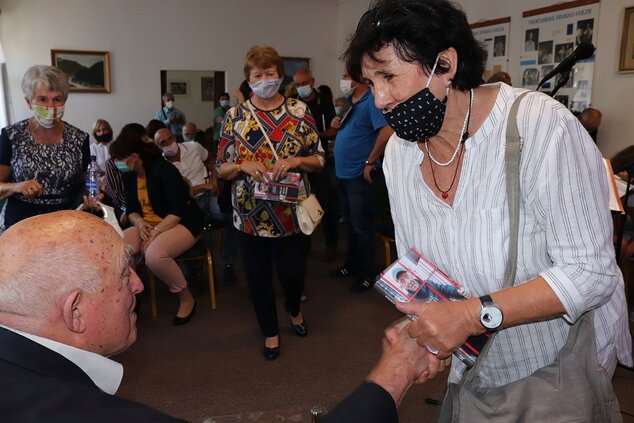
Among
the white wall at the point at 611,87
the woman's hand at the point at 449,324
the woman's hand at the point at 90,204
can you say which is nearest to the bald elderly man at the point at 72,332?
the woman's hand at the point at 449,324

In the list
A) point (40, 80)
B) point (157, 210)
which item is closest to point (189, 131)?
point (157, 210)

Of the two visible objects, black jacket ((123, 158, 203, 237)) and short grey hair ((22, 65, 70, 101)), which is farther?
black jacket ((123, 158, 203, 237))

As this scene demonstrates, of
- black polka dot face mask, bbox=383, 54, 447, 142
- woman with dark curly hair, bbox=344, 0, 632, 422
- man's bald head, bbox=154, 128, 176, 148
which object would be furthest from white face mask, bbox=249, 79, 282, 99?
man's bald head, bbox=154, 128, 176, 148

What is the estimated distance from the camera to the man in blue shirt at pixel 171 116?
8.24 metres

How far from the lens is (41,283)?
1037 millimetres

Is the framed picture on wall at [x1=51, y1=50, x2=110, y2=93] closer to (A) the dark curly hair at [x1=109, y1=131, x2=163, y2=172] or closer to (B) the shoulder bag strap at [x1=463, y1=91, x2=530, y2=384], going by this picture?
(A) the dark curly hair at [x1=109, y1=131, x2=163, y2=172]

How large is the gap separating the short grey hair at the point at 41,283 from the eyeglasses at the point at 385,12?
0.88 m

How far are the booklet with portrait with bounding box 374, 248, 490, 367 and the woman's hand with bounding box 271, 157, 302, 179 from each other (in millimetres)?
1679

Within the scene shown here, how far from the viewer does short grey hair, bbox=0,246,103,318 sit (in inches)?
40.5

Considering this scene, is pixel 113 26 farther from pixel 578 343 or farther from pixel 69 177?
pixel 578 343

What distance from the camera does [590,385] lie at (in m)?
1.15

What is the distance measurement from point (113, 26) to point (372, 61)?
8589 mm

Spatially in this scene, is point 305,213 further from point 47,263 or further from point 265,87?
point 47,263

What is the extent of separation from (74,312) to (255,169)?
6.31 ft
